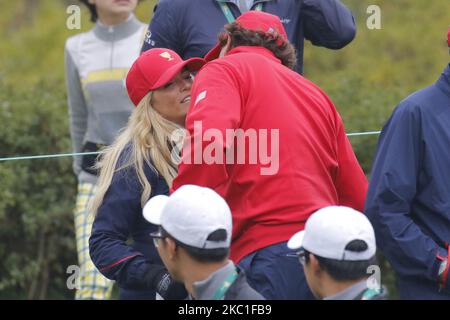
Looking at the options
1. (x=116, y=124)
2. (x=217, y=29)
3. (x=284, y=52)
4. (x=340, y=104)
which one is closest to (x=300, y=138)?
(x=284, y=52)

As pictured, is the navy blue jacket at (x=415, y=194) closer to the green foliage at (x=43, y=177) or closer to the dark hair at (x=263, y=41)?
the dark hair at (x=263, y=41)

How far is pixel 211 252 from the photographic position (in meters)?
4.40

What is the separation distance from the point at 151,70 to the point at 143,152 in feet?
1.42

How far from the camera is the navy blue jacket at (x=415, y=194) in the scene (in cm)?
513

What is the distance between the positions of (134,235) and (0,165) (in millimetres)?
2783

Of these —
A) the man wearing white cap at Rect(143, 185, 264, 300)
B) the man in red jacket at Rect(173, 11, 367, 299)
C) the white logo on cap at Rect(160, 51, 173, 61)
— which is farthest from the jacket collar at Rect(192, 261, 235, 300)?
the white logo on cap at Rect(160, 51, 173, 61)

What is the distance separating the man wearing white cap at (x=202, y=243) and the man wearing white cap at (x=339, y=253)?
24 cm

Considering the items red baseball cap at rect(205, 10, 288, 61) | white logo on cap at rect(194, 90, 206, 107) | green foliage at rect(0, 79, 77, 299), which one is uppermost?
red baseball cap at rect(205, 10, 288, 61)

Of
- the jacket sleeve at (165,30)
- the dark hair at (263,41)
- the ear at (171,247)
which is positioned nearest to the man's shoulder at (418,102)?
the dark hair at (263,41)

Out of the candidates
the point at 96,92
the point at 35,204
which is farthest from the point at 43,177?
the point at 96,92

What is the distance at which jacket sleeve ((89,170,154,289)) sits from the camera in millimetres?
5277

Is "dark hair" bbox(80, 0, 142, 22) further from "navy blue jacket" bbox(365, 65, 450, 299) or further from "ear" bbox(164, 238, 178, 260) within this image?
"ear" bbox(164, 238, 178, 260)

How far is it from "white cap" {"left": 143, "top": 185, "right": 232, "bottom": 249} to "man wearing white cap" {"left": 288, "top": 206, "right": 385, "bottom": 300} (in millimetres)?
309

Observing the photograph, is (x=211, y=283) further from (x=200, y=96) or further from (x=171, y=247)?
(x=200, y=96)
